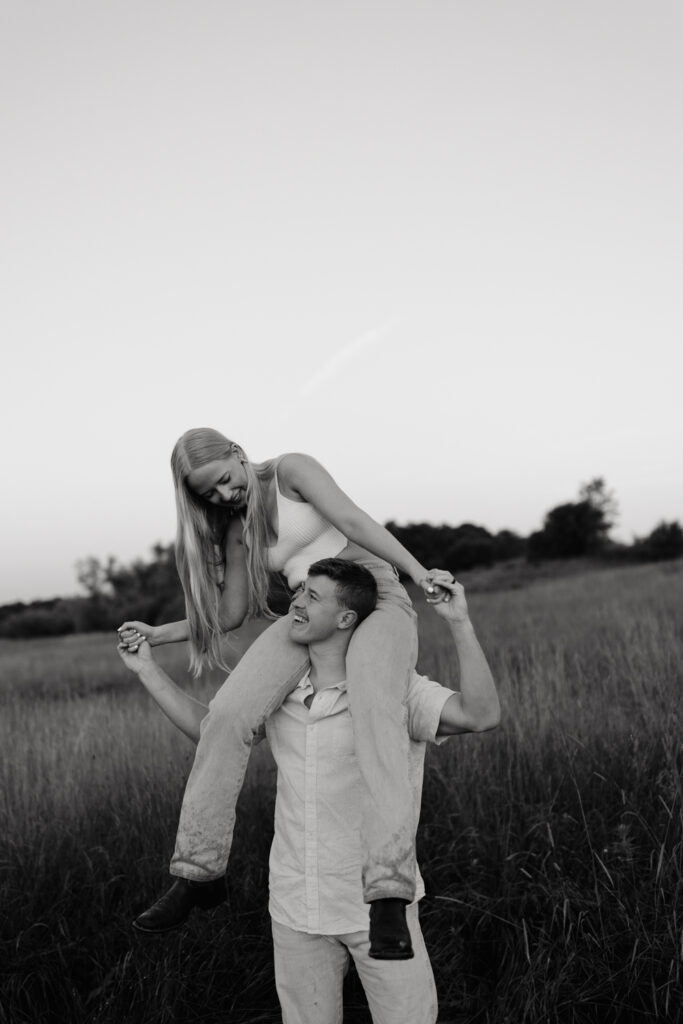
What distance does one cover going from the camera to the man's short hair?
2.64 metres

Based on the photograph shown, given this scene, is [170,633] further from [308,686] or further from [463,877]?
[463,877]

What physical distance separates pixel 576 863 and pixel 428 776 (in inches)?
41.1

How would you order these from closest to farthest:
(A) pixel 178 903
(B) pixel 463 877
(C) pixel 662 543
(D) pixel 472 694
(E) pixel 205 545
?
(D) pixel 472 694
(A) pixel 178 903
(E) pixel 205 545
(B) pixel 463 877
(C) pixel 662 543

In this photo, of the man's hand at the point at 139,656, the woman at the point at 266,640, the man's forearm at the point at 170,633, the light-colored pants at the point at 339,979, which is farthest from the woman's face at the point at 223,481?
the light-colored pants at the point at 339,979

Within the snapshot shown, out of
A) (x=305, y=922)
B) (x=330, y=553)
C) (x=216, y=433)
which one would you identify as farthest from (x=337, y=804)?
(x=216, y=433)

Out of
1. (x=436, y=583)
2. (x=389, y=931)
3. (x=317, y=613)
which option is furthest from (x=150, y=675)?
(x=389, y=931)

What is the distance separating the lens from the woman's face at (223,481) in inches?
128

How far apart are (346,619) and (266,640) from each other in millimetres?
278

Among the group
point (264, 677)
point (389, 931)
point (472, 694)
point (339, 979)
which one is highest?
point (264, 677)

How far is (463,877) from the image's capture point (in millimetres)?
4113

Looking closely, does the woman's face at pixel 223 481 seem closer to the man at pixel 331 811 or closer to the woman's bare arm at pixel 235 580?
the woman's bare arm at pixel 235 580

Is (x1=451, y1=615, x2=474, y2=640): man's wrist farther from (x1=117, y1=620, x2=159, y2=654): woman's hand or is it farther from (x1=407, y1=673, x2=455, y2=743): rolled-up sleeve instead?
(x1=117, y1=620, x2=159, y2=654): woman's hand

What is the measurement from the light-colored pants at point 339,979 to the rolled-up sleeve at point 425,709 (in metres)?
0.52

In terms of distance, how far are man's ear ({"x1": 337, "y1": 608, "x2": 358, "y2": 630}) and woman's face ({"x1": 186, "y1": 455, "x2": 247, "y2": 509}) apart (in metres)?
0.86
